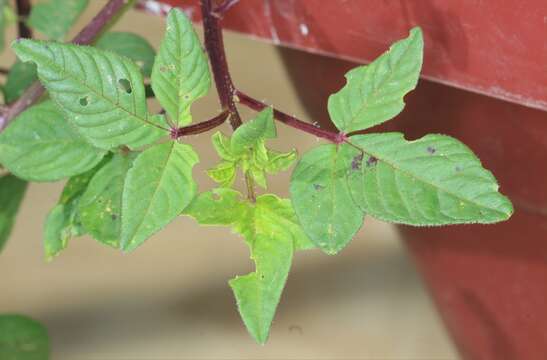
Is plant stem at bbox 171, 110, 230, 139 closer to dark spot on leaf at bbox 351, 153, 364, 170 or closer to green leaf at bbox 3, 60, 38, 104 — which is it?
dark spot on leaf at bbox 351, 153, 364, 170

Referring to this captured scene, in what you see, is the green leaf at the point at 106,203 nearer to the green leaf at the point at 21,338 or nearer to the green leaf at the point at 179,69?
the green leaf at the point at 179,69

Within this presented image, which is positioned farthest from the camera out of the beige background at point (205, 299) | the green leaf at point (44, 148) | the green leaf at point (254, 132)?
the beige background at point (205, 299)

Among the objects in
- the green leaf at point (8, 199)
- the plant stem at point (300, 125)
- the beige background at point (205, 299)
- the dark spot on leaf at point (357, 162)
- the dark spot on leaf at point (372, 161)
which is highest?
the plant stem at point (300, 125)

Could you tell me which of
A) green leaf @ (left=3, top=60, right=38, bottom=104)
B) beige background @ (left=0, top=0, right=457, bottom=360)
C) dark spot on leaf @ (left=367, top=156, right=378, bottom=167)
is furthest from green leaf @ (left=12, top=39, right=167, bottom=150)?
beige background @ (left=0, top=0, right=457, bottom=360)

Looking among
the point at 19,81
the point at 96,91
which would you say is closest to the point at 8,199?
the point at 19,81

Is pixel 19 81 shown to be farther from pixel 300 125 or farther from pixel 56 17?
pixel 300 125

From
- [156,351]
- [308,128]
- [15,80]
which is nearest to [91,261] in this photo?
[156,351]

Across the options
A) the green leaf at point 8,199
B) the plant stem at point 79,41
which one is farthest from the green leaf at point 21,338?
the plant stem at point 79,41
